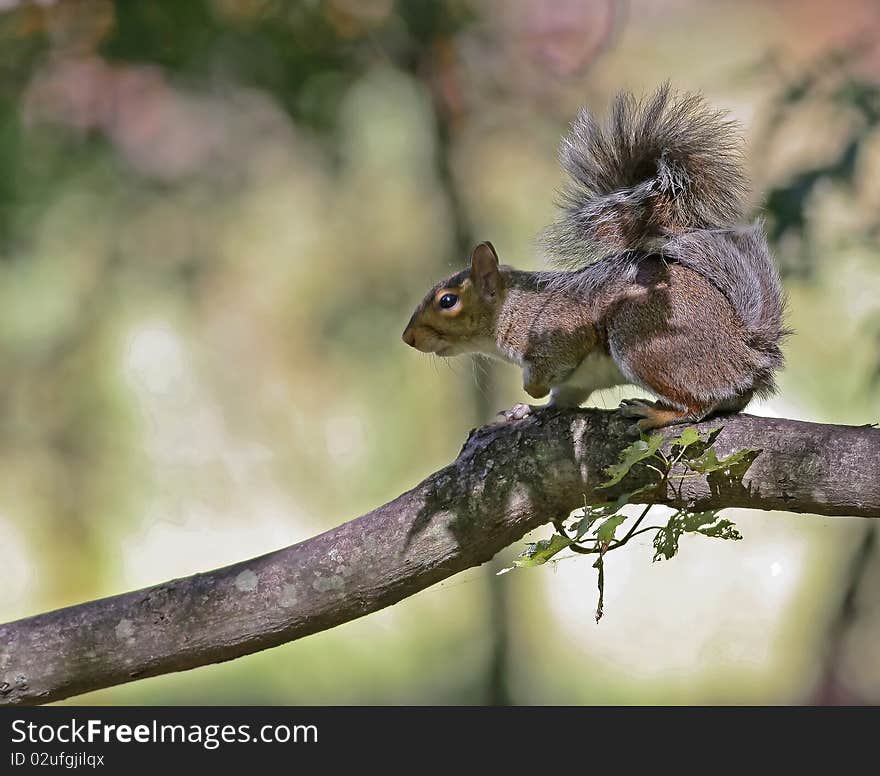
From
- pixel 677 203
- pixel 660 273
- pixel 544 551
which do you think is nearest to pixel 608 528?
pixel 544 551

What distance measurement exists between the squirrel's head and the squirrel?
12 centimetres

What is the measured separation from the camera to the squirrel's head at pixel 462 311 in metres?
1.90

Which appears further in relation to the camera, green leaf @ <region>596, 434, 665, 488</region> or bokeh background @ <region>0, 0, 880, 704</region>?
bokeh background @ <region>0, 0, 880, 704</region>

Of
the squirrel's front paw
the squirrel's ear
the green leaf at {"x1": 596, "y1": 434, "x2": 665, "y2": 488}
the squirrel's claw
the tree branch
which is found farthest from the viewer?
the squirrel's ear

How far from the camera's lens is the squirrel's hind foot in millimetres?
1594

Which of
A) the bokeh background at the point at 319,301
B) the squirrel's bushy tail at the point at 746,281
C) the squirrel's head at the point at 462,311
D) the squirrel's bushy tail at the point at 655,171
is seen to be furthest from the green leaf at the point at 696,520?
the bokeh background at the point at 319,301

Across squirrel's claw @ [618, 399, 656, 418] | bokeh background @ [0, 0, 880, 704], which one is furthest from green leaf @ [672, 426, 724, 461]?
bokeh background @ [0, 0, 880, 704]

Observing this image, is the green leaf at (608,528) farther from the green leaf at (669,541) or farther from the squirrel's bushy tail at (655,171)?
the squirrel's bushy tail at (655,171)

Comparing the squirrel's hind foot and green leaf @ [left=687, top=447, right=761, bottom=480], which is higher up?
the squirrel's hind foot

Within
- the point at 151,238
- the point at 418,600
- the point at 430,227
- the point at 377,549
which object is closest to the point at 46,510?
the point at 151,238

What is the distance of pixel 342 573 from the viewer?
150 centimetres

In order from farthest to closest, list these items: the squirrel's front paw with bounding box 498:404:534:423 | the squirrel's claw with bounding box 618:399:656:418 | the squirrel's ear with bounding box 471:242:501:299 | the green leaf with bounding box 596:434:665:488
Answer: the squirrel's ear with bounding box 471:242:501:299, the squirrel's front paw with bounding box 498:404:534:423, the squirrel's claw with bounding box 618:399:656:418, the green leaf with bounding box 596:434:665:488

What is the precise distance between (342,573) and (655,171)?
2.71 ft

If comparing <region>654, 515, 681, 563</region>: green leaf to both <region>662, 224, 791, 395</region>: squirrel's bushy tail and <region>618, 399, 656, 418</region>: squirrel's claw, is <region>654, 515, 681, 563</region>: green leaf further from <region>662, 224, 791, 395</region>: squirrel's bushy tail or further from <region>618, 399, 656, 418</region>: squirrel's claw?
<region>662, 224, 791, 395</region>: squirrel's bushy tail
